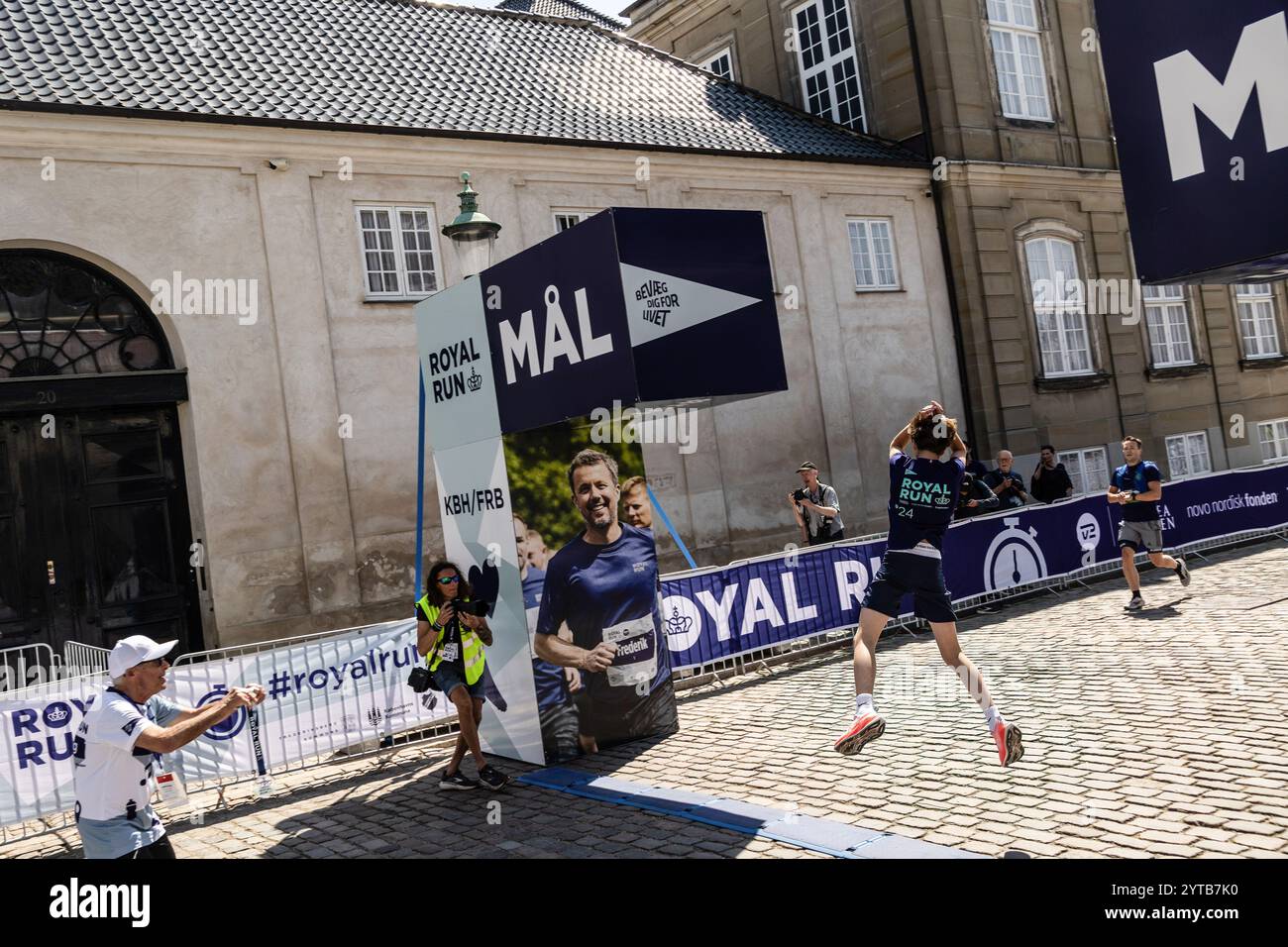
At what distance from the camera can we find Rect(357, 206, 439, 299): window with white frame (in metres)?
17.5

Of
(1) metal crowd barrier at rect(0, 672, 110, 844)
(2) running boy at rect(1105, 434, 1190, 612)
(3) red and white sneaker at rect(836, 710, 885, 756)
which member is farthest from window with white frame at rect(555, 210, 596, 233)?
(3) red and white sneaker at rect(836, 710, 885, 756)

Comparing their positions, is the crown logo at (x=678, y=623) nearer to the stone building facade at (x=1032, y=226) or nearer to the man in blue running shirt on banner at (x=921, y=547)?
the man in blue running shirt on banner at (x=921, y=547)

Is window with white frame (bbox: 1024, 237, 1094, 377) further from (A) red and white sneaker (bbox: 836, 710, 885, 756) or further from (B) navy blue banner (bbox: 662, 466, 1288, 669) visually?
(A) red and white sneaker (bbox: 836, 710, 885, 756)

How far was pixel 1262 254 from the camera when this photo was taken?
17.4 ft

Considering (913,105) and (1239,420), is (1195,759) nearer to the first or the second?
(913,105)

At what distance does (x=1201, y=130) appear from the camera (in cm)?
554

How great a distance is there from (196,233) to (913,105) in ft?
51.2

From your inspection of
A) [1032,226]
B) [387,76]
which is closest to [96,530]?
[387,76]

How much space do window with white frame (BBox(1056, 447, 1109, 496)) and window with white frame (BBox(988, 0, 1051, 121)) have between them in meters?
7.71

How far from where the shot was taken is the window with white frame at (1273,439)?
95.4 feet

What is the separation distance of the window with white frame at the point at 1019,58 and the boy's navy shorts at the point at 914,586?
20.6 meters

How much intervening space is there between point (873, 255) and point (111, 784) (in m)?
20.4
